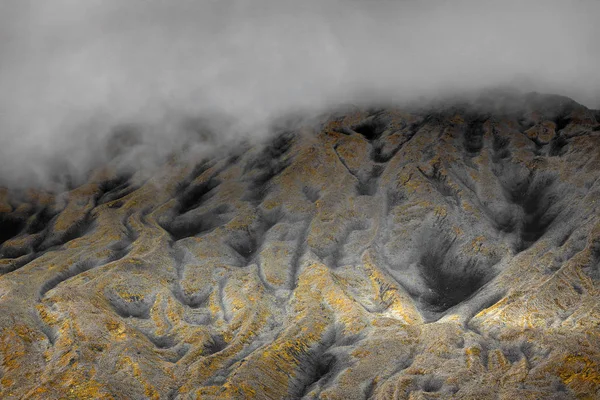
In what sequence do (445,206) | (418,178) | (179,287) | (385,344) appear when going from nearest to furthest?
(385,344), (179,287), (445,206), (418,178)

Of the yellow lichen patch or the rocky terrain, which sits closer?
the yellow lichen patch

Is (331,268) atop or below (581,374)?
atop

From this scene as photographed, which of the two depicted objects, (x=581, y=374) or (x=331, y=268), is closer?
(x=581, y=374)

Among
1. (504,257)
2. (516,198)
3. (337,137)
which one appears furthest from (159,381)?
(337,137)

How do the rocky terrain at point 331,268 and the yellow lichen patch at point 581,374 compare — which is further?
the rocky terrain at point 331,268

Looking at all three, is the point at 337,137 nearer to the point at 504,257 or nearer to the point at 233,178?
the point at 233,178

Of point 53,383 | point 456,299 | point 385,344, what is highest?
point 53,383

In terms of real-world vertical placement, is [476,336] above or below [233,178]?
below

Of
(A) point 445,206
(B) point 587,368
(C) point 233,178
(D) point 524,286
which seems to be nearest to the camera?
(B) point 587,368
